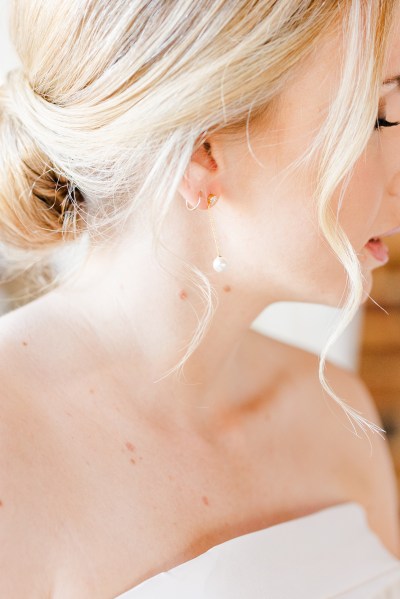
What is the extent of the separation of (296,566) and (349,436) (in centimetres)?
32

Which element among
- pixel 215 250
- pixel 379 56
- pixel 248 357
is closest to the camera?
pixel 379 56

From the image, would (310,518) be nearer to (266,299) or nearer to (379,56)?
(266,299)

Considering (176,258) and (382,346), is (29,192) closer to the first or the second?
(176,258)

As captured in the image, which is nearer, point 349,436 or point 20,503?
point 20,503

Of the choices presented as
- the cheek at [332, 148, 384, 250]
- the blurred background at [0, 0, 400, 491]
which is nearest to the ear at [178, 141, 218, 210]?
the cheek at [332, 148, 384, 250]

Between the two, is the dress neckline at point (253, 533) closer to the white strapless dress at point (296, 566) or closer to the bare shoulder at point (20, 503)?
the white strapless dress at point (296, 566)

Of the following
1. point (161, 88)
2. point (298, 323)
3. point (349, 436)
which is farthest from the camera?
point (298, 323)

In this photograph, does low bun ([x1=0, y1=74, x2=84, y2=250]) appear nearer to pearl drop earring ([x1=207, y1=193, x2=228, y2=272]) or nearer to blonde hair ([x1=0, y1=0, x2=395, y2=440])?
blonde hair ([x1=0, y1=0, x2=395, y2=440])

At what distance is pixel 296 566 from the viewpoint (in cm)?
99

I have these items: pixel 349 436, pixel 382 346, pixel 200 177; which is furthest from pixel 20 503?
pixel 382 346

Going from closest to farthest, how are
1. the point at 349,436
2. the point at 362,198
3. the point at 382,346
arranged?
the point at 362,198 < the point at 349,436 < the point at 382,346

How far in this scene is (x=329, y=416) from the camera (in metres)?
1.27

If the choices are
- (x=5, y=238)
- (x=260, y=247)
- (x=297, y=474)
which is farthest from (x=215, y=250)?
(x=297, y=474)

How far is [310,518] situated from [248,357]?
28 cm
